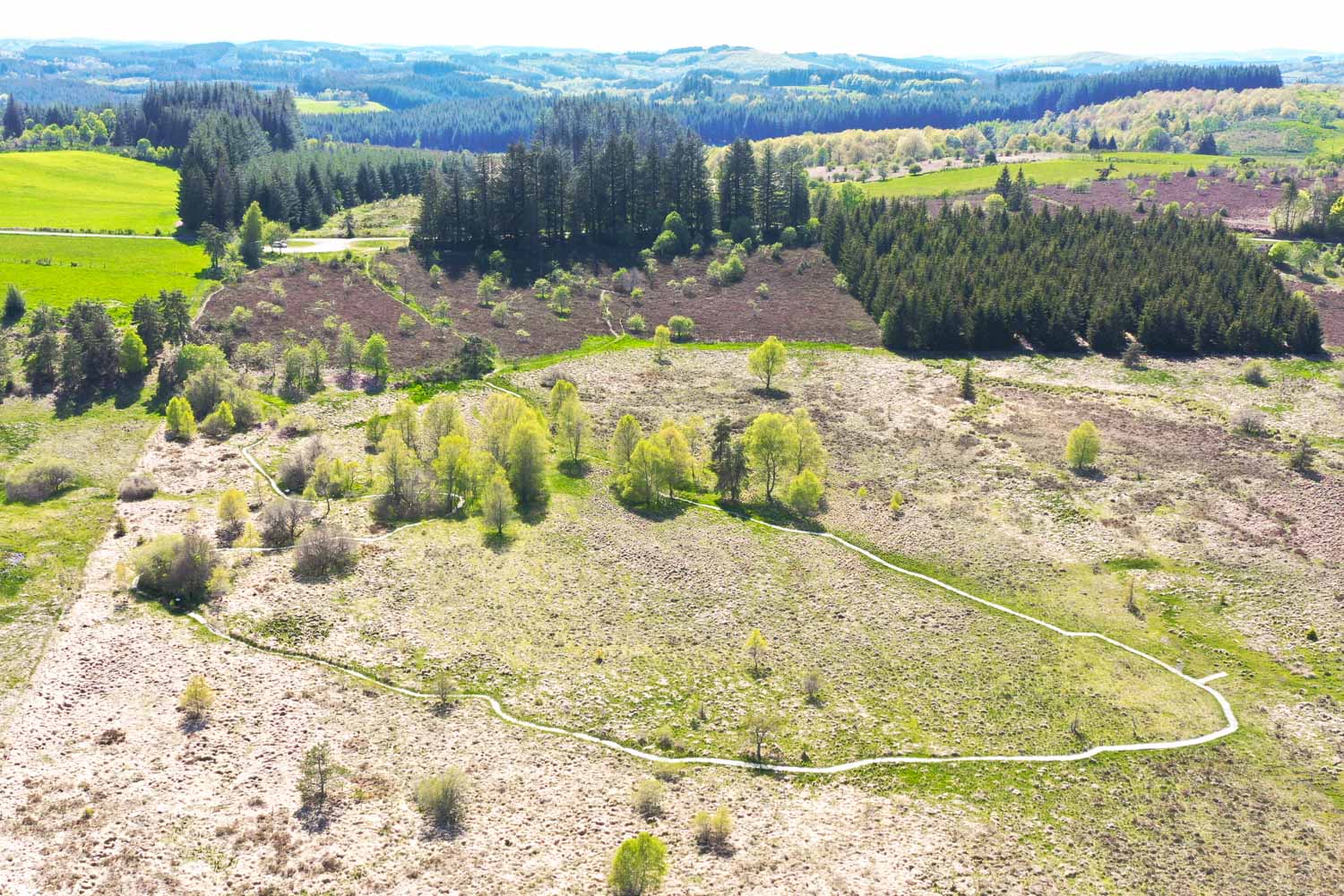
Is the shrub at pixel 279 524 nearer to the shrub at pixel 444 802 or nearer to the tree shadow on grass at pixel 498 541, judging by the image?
the tree shadow on grass at pixel 498 541

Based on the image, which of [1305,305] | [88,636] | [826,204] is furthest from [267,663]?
[826,204]

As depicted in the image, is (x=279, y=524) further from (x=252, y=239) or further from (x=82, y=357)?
(x=252, y=239)

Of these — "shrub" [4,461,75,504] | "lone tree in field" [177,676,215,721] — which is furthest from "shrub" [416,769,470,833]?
"shrub" [4,461,75,504]

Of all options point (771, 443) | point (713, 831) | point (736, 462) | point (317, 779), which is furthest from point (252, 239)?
point (713, 831)

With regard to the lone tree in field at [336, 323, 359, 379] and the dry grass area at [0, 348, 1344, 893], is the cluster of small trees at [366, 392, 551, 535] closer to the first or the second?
the dry grass area at [0, 348, 1344, 893]

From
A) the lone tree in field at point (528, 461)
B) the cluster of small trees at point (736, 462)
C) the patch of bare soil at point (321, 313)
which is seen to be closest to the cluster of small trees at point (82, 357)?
the patch of bare soil at point (321, 313)

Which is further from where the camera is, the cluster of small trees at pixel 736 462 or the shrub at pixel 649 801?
the cluster of small trees at pixel 736 462

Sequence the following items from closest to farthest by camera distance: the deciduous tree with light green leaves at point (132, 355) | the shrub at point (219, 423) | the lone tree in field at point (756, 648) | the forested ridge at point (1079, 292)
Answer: the lone tree in field at point (756, 648) < the shrub at point (219, 423) < the deciduous tree with light green leaves at point (132, 355) < the forested ridge at point (1079, 292)
